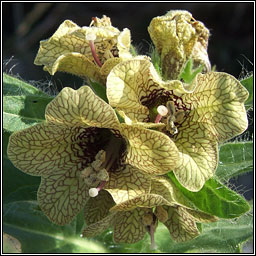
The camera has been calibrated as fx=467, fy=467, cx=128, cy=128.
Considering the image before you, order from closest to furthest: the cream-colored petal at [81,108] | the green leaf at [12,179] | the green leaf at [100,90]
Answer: the cream-colored petal at [81,108], the green leaf at [100,90], the green leaf at [12,179]

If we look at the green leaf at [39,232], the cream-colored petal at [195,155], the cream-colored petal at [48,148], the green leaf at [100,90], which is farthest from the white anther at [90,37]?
the green leaf at [39,232]

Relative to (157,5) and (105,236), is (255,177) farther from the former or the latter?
(157,5)

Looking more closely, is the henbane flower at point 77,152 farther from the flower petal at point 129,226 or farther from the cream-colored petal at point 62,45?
the cream-colored petal at point 62,45

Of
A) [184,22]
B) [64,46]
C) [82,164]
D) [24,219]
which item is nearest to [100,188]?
[82,164]

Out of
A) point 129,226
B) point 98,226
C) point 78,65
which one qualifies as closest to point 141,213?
point 129,226

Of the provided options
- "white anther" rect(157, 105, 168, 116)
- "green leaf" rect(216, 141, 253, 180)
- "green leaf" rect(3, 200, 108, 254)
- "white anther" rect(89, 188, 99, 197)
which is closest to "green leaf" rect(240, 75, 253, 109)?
"green leaf" rect(216, 141, 253, 180)

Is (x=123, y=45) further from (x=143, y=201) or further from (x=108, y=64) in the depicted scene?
(x=143, y=201)

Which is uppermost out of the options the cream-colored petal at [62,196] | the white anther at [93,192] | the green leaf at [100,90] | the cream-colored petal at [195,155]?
the green leaf at [100,90]
